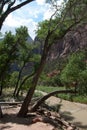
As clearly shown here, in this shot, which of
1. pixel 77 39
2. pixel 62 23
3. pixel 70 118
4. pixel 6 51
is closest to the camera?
pixel 62 23

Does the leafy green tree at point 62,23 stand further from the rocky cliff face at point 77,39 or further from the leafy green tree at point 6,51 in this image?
the leafy green tree at point 6,51

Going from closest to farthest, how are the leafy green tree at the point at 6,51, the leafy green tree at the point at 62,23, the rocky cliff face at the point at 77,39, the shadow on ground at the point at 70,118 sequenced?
the leafy green tree at the point at 62,23 < the rocky cliff face at the point at 77,39 < the shadow on ground at the point at 70,118 < the leafy green tree at the point at 6,51

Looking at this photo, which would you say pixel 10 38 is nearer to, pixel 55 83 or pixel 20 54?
pixel 20 54

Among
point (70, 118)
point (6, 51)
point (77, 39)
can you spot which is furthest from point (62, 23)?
point (6, 51)

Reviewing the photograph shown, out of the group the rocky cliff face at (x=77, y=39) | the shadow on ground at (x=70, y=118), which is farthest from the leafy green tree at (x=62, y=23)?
the shadow on ground at (x=70, y=118)

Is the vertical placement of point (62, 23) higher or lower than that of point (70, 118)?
higher

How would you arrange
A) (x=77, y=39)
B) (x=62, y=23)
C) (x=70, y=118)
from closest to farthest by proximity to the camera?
(x=62, y=23) < (x=77, y=39) < (x=70, y=118)

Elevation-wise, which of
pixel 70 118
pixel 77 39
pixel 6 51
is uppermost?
pixel 77 39

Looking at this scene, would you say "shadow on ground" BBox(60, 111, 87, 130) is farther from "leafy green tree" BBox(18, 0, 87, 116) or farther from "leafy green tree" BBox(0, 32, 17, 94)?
"leafy green tree" BBox(0, 32, 17, 94)

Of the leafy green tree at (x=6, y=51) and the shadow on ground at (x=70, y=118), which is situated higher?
the leafy green tree at (x=6, y=51)

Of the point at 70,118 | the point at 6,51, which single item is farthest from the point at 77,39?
the point at 6,51

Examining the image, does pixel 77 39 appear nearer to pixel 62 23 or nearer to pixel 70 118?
pixel 70 118

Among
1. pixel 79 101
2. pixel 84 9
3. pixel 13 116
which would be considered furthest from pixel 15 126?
pixel 79 101

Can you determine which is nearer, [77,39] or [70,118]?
[77,39]
